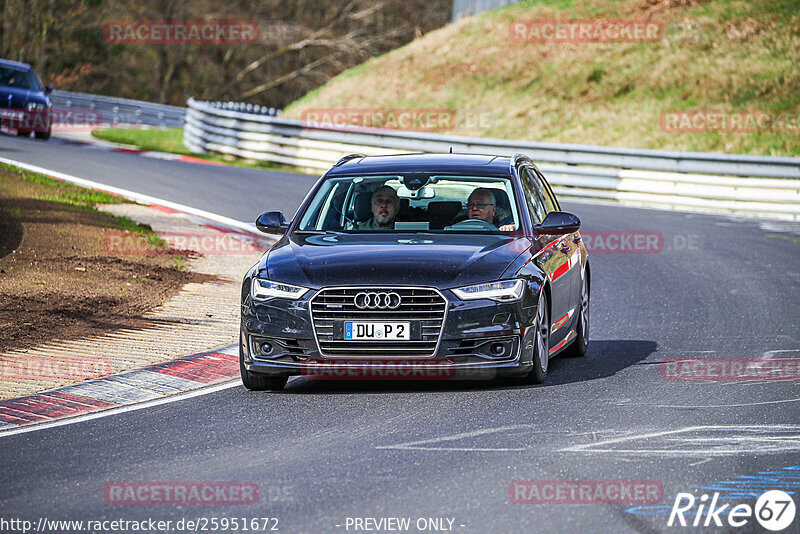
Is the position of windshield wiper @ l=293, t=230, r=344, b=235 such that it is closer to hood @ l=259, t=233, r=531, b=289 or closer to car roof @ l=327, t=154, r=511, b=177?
hood @ l=259, t=233, r=531, b=289

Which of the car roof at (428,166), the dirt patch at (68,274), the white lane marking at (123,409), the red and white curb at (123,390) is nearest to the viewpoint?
the white lane marking at (123,409)

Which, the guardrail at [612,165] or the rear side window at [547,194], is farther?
the guardrail at [612,165]

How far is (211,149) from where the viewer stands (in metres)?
33.2

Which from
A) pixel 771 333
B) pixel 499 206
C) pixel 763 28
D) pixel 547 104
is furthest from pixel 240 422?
pixel 763 28

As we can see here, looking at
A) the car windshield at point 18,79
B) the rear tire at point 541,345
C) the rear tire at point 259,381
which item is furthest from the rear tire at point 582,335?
the car windshield at point 18,79

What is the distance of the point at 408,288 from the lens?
8609 mm

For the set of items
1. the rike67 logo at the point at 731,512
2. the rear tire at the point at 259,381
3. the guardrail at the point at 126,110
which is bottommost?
the guardrail at the point at 126,110

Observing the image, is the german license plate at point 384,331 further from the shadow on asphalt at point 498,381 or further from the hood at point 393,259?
the shadow on asphalt at point 498,381

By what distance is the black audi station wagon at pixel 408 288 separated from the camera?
8.63 m

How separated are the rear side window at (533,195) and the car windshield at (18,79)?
23.3 metres

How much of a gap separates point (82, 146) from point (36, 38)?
25879 mm

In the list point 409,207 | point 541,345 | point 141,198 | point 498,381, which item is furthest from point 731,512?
point 141,198

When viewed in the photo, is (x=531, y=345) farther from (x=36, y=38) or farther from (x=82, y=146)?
(x=36, y=38)

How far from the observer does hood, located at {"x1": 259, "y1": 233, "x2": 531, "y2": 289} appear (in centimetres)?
869
